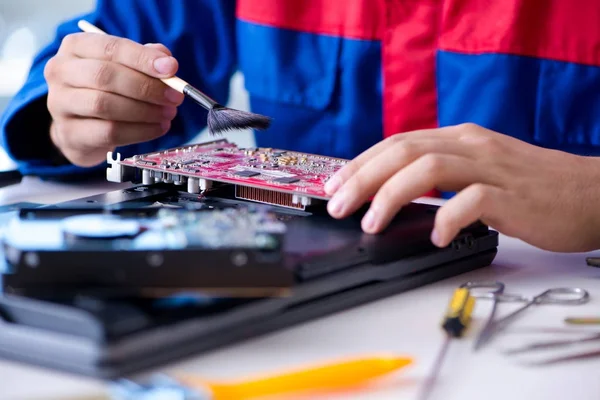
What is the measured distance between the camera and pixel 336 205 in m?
0.88

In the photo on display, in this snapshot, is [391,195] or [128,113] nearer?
[391,195]

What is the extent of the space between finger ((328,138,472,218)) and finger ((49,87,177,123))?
0.54 metres

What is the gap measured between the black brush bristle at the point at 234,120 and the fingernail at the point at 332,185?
0.25 metres

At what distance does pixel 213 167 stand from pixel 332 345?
1.31 feet

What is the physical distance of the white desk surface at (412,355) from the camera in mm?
625

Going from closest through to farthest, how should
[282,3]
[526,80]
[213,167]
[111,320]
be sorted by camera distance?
1. [111,320]
2. [213,167]
3. [526,80]
4. [282,3]

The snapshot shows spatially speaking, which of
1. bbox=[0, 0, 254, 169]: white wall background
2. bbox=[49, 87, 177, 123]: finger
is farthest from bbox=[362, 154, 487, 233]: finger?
bbox=[0, 0, 254, 169]: white wall background

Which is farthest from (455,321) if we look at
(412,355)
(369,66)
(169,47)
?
(169,47)

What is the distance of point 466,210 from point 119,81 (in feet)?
2.11

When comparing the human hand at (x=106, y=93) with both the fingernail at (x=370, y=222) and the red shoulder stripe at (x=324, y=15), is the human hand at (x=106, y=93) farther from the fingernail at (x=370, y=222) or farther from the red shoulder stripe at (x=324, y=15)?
the fingernail at (x=370, y=222)

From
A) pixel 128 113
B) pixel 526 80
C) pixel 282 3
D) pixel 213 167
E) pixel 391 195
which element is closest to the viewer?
pixel 391 195

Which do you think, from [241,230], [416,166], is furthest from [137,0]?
[241,230]

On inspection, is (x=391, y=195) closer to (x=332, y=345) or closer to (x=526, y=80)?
(x=332, y=345)

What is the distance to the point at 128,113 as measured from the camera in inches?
52.5
